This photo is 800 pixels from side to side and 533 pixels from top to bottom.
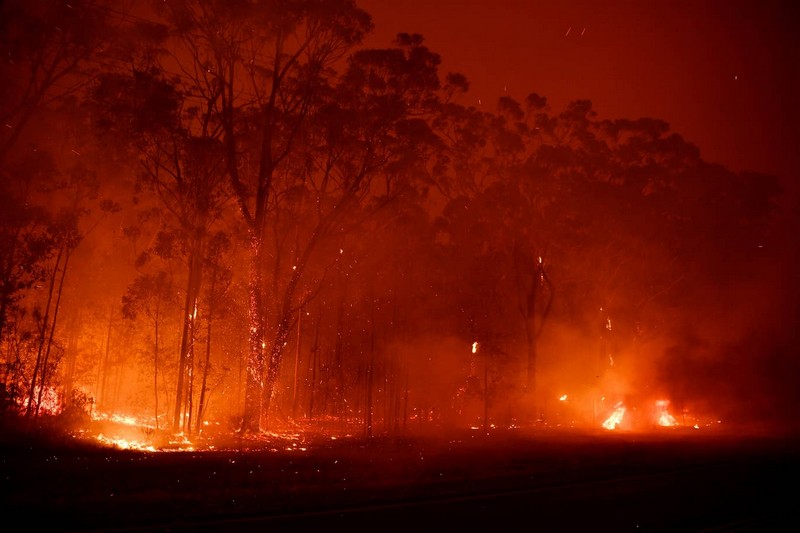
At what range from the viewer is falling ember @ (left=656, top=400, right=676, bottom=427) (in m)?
36.1

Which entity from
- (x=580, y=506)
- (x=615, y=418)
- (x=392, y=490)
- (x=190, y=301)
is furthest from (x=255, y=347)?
(x=615, y=418)

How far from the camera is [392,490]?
11773 millimetres

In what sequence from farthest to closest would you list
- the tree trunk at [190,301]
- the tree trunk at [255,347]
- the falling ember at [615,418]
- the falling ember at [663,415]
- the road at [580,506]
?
the falling ember at [663,415]
the falling ember at [615,418]
the tree trunk at [255,347]
the tree trunk at [190,301]
the road at [580,506]

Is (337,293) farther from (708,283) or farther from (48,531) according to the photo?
(48,531)

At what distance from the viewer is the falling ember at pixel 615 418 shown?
3339cm

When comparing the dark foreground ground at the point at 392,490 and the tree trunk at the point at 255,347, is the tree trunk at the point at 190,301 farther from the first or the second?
the dark foreground ground at the point at 392,490

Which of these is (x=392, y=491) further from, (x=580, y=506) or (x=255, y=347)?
(x=255, y=347)

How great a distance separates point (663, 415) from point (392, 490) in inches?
1135

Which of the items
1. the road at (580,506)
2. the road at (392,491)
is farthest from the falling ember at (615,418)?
the road at (580,506)

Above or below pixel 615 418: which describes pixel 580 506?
below

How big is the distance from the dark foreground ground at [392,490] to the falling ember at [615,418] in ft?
47.6

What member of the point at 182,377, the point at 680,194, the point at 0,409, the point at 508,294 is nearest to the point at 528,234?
the point at 508,294

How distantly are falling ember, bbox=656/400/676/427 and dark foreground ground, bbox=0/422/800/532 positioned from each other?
17.4m

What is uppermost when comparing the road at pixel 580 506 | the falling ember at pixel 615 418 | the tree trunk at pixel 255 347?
the tree trunk at pixel 255 347
